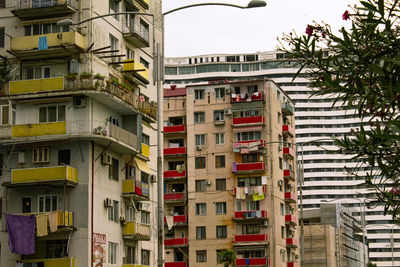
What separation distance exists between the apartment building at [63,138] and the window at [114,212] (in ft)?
0.22

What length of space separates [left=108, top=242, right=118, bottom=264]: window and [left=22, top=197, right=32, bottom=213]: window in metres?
5.24

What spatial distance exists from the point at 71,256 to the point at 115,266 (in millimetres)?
4058

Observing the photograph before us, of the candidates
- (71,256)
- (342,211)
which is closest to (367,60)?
(71,256)

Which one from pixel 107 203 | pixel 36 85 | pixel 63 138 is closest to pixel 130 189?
pixel 107 203

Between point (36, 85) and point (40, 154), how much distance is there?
4.10m

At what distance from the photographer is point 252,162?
8356 centimetres

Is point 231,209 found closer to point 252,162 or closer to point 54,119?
point 252,162

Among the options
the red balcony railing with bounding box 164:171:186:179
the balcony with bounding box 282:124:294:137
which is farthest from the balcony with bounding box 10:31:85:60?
the balcony with bounding box 282:124:294:137

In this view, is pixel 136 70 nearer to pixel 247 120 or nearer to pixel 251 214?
pixel 251 214

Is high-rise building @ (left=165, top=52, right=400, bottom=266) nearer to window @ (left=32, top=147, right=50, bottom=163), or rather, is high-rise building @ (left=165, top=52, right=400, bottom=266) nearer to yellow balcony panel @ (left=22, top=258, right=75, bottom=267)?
window @ (left=32, top=147, right=50, bottom=163)

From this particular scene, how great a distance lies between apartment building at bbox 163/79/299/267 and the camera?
269 feet

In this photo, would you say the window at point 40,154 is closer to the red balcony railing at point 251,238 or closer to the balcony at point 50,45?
the balcony at point 50,45

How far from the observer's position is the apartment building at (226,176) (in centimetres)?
8212

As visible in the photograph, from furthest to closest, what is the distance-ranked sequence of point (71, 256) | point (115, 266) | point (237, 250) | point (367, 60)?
point (237, 250) < point (115, 266) < point (71, 256) < point (367, 60)
